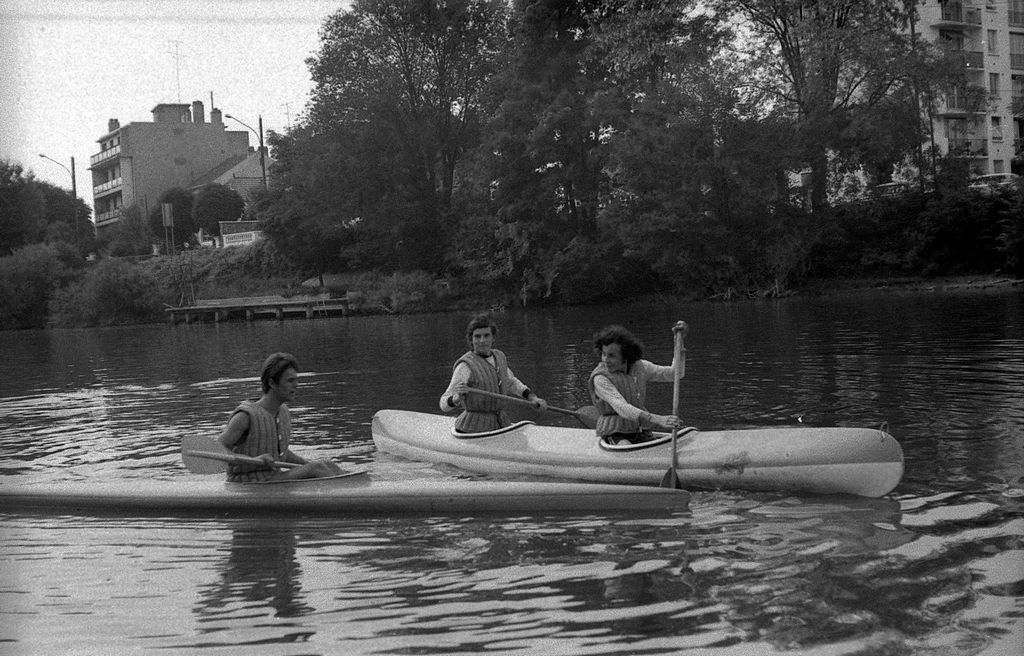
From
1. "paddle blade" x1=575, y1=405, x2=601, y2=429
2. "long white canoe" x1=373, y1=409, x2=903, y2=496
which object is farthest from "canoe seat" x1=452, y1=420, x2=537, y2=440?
"paddle blade" x1=575, y1=405, x2=601, y2=429

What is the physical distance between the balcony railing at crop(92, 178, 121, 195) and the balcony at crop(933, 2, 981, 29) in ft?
173

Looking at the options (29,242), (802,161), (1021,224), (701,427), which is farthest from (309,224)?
(701,427)

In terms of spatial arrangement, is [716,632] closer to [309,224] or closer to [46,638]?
[46,638]

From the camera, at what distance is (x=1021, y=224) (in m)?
32.8

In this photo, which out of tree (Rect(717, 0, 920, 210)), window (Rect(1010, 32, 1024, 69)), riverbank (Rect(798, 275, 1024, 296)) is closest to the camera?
tree (Rect(717, 0, 920, 210))

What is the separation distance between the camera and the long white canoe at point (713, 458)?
7.18 m

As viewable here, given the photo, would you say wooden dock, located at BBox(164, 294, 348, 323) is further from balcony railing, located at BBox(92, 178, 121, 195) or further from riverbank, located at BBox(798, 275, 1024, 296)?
balcony railing, located at BBox(92, 178, 121, 195)

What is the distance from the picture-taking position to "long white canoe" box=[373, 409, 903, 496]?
283 inches

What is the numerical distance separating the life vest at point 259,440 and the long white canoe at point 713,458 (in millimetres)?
1947

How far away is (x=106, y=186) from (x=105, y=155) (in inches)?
90.4

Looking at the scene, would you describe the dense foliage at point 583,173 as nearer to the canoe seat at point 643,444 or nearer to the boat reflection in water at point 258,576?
the canoe seat at point 643,444

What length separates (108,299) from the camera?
46.2 meters

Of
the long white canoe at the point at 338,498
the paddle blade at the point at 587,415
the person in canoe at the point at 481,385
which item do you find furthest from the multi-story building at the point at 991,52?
the long white canoe at the point at 338,498

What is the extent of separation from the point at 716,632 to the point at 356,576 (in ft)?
6.81
